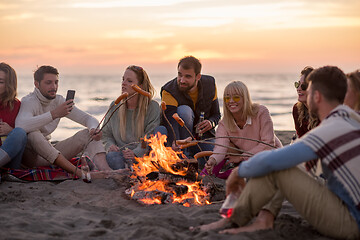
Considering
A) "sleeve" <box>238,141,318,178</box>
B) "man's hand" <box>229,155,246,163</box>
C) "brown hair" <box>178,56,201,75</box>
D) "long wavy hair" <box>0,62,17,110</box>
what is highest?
"brown hair" <box>178,56,201,75</box>

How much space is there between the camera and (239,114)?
6.01 metres

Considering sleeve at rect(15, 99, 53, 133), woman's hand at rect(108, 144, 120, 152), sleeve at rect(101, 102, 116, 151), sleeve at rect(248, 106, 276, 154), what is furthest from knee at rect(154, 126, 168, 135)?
sleeve at rect(15, 99, 53, 133)

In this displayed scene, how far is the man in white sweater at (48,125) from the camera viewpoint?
592 centimetres

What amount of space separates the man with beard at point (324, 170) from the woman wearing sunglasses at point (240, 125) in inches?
95.8

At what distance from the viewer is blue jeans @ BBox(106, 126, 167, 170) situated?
6.31 metres

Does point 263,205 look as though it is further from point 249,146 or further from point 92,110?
point 92,110

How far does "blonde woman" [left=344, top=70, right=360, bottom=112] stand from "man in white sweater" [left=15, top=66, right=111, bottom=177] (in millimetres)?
3636

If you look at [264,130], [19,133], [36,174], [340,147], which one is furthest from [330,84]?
[36,174]

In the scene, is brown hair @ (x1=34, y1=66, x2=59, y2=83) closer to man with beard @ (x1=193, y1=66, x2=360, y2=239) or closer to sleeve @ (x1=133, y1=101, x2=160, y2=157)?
sleeve @ (x1=133, y1=101, x2=160, y2=157)

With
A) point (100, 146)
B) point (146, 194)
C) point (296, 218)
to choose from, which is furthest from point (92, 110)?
point (296, 218)

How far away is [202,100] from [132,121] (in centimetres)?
122

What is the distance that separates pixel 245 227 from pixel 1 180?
3.76 meters

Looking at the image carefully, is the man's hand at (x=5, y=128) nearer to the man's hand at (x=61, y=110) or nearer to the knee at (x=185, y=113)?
the man's hand at (x=61, y=110)

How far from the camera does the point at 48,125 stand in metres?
6.46
